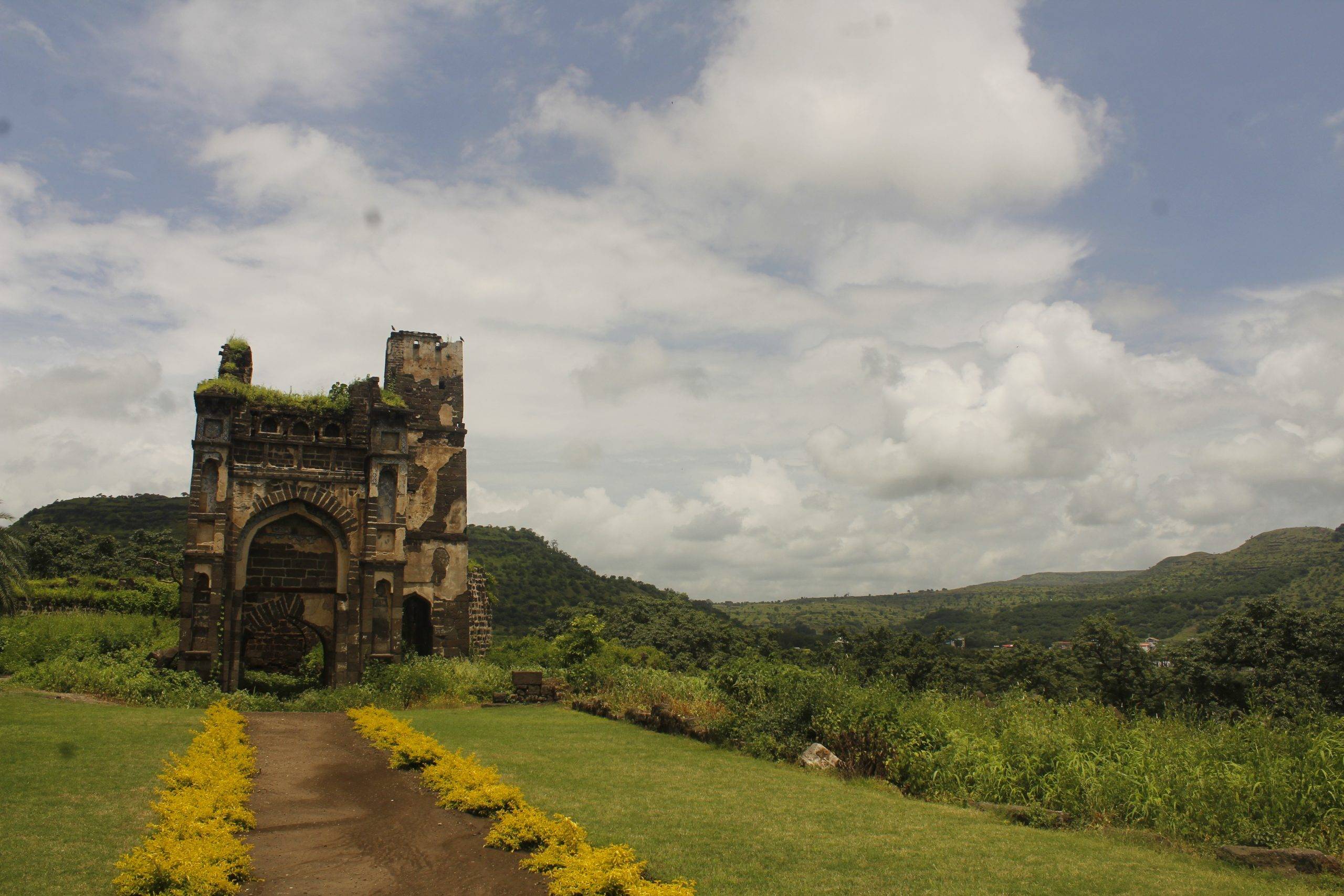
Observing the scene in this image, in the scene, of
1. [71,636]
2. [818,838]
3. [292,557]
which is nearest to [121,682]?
[292,557]

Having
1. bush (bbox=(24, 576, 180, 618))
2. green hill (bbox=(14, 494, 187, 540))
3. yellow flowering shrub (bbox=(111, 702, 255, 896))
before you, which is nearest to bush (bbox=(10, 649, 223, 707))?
yellow flowering shrub (bbox=(111, 702, 255, 896))

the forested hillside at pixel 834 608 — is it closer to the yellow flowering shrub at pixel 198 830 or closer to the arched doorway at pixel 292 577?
the arched doorway at pixel 292 577

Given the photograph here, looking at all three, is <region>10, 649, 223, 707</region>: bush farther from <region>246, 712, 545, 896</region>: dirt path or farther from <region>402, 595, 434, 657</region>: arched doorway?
<region>402, 595, 434, 657</region>: arched doorway

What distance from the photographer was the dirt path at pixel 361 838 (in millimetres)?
7453

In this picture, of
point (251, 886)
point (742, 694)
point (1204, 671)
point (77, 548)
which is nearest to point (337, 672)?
point (742, 694)

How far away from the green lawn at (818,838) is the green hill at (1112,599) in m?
37.3

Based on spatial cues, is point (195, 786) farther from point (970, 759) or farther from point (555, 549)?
point (555, 549)

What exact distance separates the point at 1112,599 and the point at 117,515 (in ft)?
339

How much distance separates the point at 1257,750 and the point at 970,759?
10.3 ft

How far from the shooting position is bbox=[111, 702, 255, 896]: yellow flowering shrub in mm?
6707

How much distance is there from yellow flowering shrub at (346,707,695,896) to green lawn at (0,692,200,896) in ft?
9.62

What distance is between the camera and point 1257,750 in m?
10.3

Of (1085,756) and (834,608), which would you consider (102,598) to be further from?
(834,608)

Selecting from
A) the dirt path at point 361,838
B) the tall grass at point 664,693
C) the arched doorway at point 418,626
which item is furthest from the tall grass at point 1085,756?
the arched doorway at point 418,626
